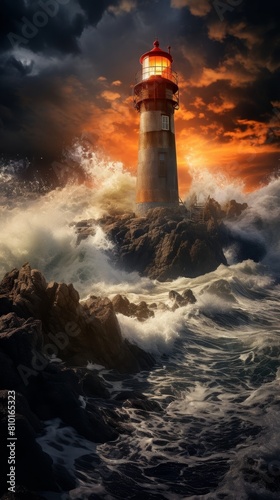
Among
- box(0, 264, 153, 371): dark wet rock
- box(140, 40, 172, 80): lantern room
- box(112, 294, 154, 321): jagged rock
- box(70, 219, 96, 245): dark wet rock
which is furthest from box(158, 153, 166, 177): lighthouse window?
box(0, 264, 153, 371): dark wet rock

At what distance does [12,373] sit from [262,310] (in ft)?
48.4

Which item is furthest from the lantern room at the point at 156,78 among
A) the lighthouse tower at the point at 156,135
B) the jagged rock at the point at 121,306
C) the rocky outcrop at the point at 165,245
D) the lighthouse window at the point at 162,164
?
the jagged rock at the point at 121,306

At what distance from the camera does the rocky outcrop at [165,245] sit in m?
25.6

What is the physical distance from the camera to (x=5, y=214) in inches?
1101

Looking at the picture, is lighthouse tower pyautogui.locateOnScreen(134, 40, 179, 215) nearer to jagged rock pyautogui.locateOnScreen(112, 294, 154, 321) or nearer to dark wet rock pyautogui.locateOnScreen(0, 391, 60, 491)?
jagged rock pyautogui.locateOnScreen(112, 294, 154, 321)

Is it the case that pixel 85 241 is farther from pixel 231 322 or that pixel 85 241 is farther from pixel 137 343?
pixel 137 343

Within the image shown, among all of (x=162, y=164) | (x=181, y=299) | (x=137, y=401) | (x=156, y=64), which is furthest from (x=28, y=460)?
(x=156, y=64)

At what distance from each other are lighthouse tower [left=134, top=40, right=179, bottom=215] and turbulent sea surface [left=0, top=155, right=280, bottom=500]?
766 centimetres


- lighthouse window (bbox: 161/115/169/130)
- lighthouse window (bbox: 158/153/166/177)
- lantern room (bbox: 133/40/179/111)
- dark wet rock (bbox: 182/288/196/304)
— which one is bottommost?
dark wet rock (bbox: 182/288/196/304)

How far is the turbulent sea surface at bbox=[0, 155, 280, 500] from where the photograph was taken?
18.9ft

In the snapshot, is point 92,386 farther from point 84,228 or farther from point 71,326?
point 84,228

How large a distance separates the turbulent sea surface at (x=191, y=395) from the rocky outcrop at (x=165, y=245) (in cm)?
123

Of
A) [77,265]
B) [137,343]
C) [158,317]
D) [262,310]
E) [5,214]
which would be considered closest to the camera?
[137,343]

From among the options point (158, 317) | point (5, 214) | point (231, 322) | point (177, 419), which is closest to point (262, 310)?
point (231, 322)
